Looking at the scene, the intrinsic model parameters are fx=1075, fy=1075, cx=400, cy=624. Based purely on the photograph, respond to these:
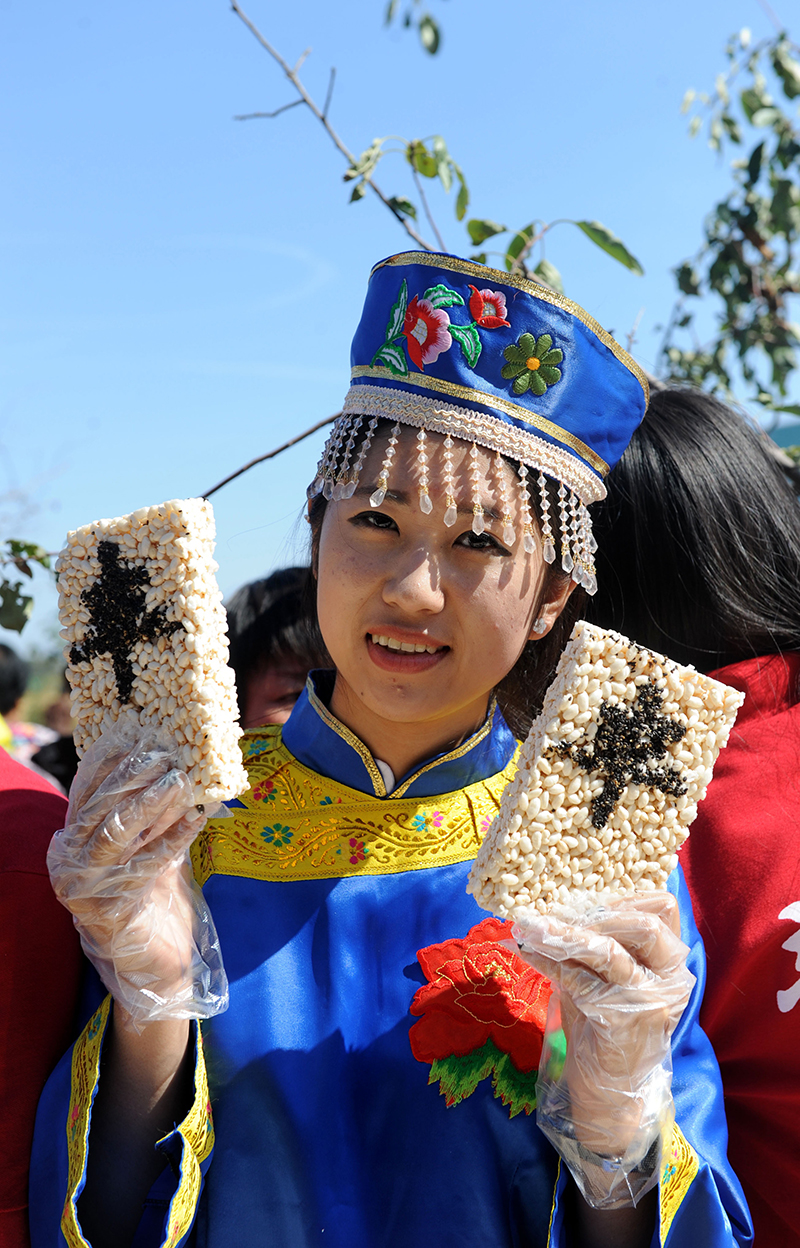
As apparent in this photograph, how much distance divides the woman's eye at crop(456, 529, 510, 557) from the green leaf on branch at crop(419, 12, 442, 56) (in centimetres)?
247

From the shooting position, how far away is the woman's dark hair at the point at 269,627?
3066 mm

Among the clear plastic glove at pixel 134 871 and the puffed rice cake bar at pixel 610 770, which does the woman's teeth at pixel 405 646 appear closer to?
the puffed rice cake bar at pixel 610 770

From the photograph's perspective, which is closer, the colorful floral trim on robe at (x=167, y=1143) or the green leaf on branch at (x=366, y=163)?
the colorful floral trim on robe at (x=167, y=1143)

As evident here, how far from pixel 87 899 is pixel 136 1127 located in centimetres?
36

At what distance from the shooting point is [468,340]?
5.68 ft

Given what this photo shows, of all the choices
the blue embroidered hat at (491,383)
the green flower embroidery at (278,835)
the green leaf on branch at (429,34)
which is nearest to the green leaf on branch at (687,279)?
the green leaf on branch at (429,34)

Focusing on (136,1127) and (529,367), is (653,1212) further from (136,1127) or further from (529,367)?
(529,367)

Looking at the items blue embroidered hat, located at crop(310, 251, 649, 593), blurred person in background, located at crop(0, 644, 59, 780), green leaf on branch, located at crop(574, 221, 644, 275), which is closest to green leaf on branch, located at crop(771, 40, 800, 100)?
green leaf on branch, located at crop(574, 221, 644, 275)

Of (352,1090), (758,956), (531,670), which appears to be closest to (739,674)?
(531,670)

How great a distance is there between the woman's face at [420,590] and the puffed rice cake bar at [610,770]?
0.55ft

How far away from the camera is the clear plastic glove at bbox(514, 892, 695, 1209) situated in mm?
1414

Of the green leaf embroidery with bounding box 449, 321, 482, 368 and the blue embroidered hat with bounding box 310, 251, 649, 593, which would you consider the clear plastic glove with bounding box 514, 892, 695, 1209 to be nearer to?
the blue embroidered hat with bounding box 310, 251, 649, 593

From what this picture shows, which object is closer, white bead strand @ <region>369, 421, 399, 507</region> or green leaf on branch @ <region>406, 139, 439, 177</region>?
white bead strand @ <region>369, 421, 399, 507</region>

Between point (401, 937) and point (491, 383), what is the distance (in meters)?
0.89
